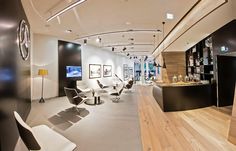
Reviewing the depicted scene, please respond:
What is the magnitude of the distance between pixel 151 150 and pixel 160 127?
50.6 inches

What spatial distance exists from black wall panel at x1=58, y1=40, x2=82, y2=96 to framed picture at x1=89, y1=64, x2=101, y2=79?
1.69m

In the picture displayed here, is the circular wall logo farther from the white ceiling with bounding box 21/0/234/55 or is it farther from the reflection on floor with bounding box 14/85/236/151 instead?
the reflection on floor with bounding box 14/85/236/151

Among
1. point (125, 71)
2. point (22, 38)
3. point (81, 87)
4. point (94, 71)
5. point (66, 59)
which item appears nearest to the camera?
point (22, 38)

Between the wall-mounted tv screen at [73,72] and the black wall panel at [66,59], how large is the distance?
7.8 inches

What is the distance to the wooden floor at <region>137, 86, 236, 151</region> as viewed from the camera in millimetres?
2971

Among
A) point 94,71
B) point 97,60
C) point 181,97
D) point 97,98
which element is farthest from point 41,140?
point 97,60

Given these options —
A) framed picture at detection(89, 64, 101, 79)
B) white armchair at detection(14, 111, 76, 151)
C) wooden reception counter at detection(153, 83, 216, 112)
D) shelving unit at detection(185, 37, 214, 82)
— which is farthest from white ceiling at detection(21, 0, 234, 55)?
framed picture at detection(89, 64, 101, 79)

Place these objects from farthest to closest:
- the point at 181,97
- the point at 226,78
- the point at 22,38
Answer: the point at 226,78
the point at 181,97
the point at 22,38

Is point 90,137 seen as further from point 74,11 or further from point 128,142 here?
point 74,11

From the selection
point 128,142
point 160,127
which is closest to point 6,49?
point 128,142

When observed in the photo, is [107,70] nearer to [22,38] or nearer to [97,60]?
[97,60]

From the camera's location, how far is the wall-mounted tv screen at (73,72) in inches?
374

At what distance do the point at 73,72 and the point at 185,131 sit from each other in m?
7.79

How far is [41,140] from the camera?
2152 millimetres
